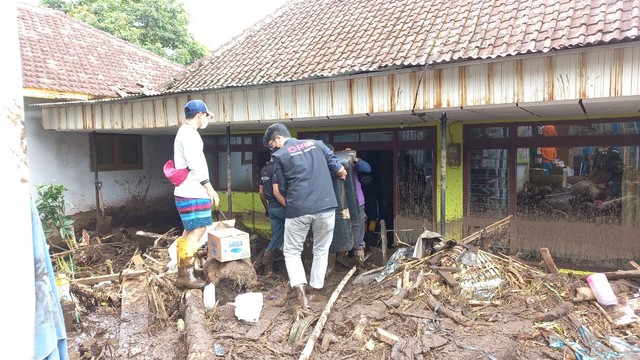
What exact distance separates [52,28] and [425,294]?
12960mm

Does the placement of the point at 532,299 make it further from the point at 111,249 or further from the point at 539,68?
the point at 111,249

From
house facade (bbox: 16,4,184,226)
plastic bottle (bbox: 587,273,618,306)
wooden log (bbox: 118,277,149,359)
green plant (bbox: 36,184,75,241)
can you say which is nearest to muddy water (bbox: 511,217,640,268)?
plastic bottle (bbox: 587,273,618,306)

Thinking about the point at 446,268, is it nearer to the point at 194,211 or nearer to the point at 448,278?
the point at 448,278

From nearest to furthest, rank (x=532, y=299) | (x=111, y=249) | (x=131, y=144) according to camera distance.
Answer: (x=532, y=299) < (x=111, y=249) < (x=131, y=144)

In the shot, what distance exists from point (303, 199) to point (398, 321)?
1.67 meters

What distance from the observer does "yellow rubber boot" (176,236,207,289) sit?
16.2 feet

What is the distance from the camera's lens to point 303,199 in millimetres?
4793

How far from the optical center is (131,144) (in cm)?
1165

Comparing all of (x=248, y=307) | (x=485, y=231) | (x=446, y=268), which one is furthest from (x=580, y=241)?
(x=248, y=307)

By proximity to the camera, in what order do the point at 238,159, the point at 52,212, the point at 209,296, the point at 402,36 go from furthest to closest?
the point at 238,159, the point at 52,212, the point at 402,36, the point at 209,296

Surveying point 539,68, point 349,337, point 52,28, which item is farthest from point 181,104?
point 52,28

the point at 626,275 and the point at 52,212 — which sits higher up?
the point at 52,212

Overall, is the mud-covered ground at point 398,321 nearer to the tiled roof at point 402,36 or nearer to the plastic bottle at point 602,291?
the plastic bottle at point 602,291

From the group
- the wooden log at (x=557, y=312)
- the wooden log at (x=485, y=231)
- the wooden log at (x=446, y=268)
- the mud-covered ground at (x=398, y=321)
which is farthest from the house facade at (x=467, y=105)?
the wooden log at (x=557, y=312)
